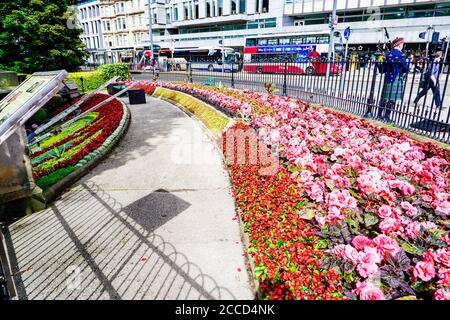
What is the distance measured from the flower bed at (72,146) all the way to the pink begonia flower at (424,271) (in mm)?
5215

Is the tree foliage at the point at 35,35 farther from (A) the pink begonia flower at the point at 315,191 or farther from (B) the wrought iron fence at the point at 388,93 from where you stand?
(A) the pink begonia flower at the point at 315,191

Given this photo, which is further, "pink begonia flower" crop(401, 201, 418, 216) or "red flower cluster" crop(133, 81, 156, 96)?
"red flower cluster" crop(133, 81, 156, 96)

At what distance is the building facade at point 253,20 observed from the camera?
117ft

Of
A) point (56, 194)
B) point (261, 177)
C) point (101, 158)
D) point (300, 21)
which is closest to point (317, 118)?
point (261, 177)

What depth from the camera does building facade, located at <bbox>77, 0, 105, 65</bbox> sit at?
74.4m

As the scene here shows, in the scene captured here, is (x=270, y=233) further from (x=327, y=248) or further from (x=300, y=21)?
(x=300, y=21)

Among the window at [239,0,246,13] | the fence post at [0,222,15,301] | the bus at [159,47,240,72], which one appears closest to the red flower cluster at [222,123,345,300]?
the fence post at [0,222,15,301]

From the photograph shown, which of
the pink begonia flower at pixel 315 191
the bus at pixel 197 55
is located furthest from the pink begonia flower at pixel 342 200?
the bus at pixel 197 55

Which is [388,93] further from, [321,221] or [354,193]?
[321,221]

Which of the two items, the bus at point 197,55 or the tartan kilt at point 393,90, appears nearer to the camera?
the tartan kilt at point 393,90

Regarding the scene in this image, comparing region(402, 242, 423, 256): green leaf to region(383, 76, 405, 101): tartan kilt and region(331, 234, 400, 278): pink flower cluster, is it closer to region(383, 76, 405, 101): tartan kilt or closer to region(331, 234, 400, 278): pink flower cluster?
region(331, 234, 400, 278): pink flower cluster

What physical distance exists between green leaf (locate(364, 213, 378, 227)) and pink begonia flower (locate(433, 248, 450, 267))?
75 centimetres

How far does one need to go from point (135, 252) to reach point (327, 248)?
2.43m

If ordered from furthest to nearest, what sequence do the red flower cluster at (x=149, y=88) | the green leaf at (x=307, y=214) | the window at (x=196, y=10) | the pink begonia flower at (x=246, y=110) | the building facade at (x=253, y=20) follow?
the window at (x=196, y=10) < the building facade at (x=253, y=20) < the red flower cluster at (x=149, y=88) < the pink begonia flower at (x=246, y=110) < the green leaf at (x=307, y=214)
